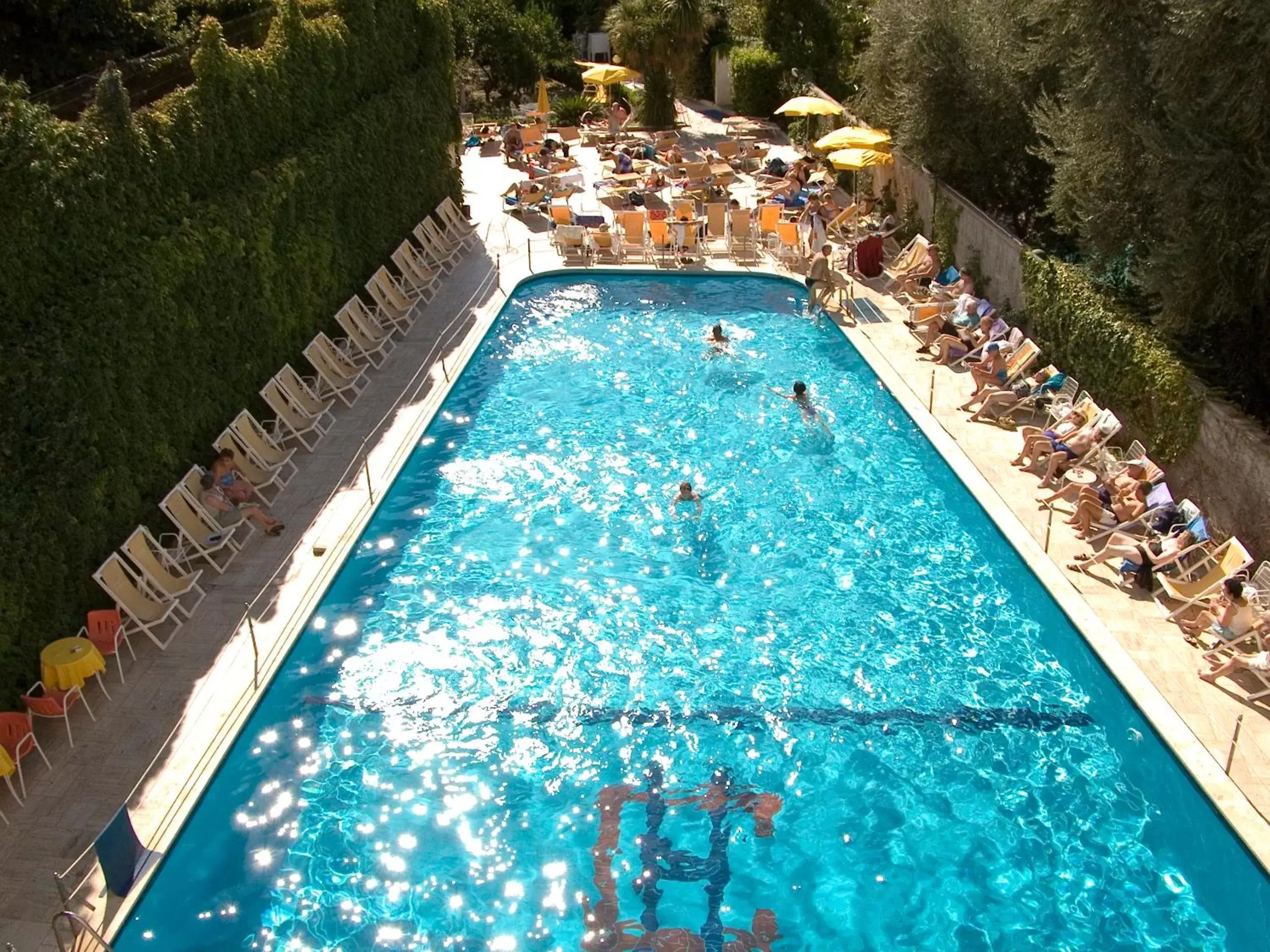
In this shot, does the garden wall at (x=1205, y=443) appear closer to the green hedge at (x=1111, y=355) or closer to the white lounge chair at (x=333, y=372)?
the green hedge at (x=1111, y=355)

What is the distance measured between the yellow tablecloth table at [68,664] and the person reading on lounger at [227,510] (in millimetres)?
2581

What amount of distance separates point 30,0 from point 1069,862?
16238mm

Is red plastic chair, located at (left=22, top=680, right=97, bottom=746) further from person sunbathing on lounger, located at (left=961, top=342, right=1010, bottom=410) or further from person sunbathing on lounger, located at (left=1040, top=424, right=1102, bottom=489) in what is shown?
person sunbathing on lounger, located at (left=961, top=342, right=1010, bottom=410)

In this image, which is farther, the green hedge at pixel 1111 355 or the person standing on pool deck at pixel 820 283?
the person standing on pool deck at pixel 820 283

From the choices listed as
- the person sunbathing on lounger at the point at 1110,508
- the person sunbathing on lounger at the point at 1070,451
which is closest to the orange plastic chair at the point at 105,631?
the person sunbathing on lounger at the point at 1110,508

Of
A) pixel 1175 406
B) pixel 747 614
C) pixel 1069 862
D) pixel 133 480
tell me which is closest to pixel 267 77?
pixel 133 480

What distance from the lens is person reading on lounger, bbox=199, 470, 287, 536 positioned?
1251 centimetres

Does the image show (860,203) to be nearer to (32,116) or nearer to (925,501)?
(925,501)

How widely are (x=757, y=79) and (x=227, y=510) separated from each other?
23.7 m

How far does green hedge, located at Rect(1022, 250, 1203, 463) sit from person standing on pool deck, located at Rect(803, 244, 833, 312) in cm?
315

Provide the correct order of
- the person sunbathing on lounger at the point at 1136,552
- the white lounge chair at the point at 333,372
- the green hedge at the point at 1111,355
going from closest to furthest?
the person sunbathing on lounger at the point at 1136,552
the green hedge at the point at 1111,355
the white lounge chair at the point at 333,372

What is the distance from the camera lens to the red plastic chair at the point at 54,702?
31.3ft

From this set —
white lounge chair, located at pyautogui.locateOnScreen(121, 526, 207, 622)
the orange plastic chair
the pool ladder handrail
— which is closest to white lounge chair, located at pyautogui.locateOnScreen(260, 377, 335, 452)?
white lounge chair, located at pyautogui.locateOnScreen(121, 526, 207, 622)

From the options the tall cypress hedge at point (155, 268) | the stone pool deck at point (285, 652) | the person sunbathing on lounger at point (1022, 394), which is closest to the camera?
the stone pool deck at point (285, 652)
